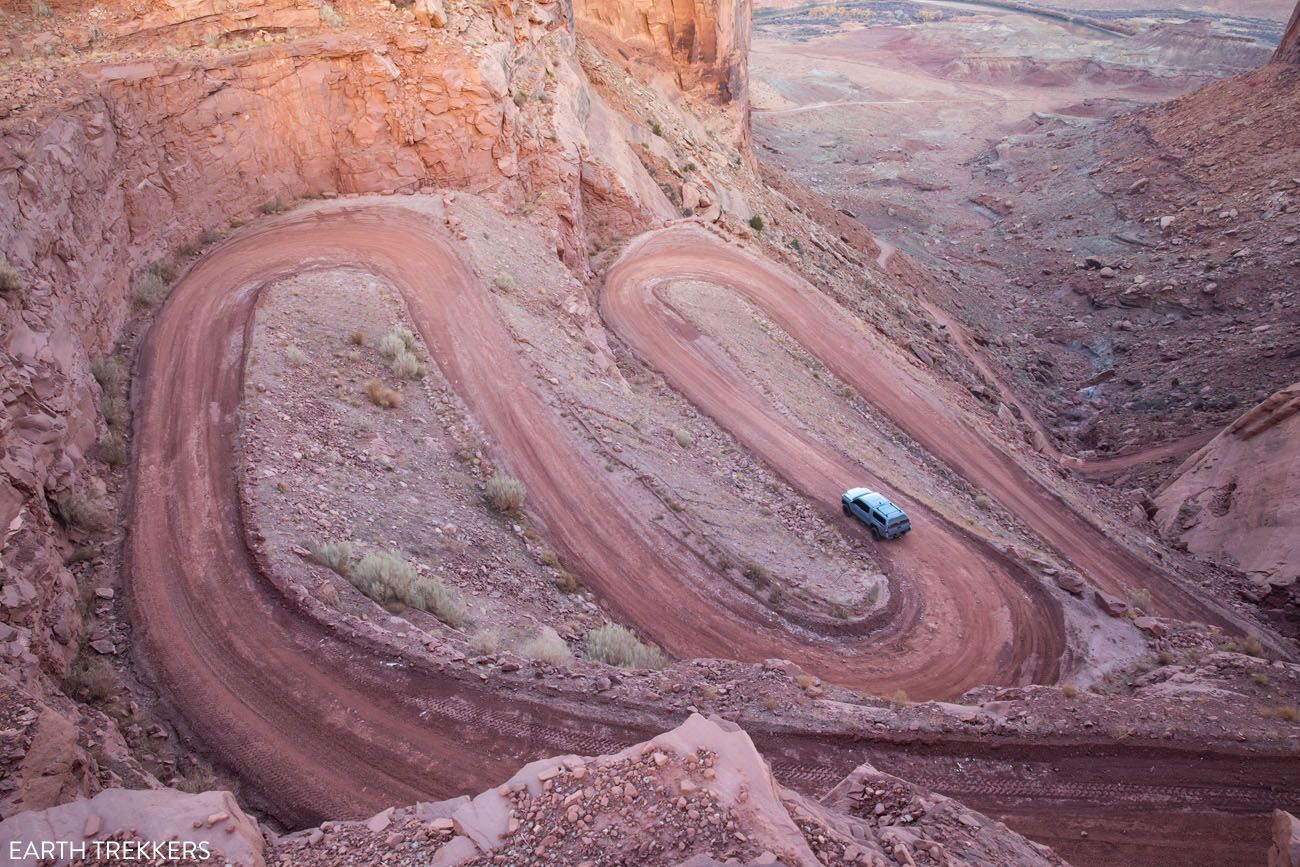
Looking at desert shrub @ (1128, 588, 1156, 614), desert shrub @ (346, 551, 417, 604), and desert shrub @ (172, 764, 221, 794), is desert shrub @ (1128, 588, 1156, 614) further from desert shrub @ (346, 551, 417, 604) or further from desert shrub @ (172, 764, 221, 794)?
desert shrub @ (172, 764, 221, 794)

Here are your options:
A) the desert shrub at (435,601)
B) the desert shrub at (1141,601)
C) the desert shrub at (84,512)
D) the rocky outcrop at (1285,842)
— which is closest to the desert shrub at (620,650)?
the desert shrub at (435,601)

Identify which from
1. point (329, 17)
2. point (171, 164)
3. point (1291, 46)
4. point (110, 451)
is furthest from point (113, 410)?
point (1291, 46)

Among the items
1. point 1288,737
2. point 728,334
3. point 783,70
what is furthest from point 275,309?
point 783,70

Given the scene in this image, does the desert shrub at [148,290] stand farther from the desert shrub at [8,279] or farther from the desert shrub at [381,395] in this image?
the desert shrub at [381,395]

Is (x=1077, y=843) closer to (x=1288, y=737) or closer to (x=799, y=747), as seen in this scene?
(x=799, y=747)

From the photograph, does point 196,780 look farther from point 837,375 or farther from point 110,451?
point 837,375

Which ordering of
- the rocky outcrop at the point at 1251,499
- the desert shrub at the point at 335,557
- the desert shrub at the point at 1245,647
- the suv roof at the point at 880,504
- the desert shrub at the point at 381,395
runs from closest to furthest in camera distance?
the desert shrub at the point at 335,557 < the desert shrub at the point at 1245,647 < the desert shrub at the point at 381,395 < the suv roof at the point at 880,504 < the rocky outcrop at the point at 1251,499
